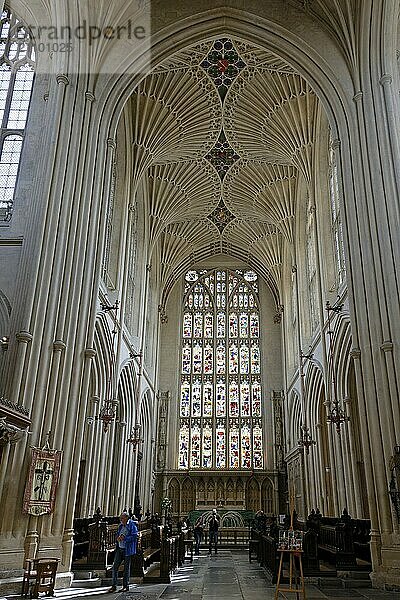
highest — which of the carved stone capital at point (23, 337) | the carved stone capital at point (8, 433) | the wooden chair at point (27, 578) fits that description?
the carved stone capital at point (23, 337)

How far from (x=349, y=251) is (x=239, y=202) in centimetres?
1486

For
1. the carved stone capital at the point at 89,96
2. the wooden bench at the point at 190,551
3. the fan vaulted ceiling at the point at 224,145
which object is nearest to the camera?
the carved stone capital at the point at 89,96

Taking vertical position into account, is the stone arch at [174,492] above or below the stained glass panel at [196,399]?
below

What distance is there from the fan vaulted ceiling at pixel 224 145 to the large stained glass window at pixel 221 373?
3730 mm

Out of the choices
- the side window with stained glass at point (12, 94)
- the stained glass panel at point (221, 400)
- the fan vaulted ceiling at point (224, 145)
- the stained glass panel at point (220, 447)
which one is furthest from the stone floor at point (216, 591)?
the stained glass panel at point (221, 400)

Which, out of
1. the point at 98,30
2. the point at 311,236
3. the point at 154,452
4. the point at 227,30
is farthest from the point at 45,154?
the point at 154,452

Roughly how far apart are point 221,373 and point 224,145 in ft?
45.0

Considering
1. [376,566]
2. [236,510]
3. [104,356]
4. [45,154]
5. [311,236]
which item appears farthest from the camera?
[236,510]

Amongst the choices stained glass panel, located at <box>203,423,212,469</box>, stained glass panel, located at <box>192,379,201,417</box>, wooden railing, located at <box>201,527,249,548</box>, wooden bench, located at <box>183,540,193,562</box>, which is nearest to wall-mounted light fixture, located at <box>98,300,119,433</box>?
wooden bench, located at <box>183,540,193,562</box>

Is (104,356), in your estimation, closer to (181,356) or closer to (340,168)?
(340,168)

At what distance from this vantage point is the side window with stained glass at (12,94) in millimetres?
14523

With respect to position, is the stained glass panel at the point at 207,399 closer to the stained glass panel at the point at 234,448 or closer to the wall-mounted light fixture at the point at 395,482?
the stained glass panel at the point at 234,448

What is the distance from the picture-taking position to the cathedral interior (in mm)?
11609

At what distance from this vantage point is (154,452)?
29.4 meters
